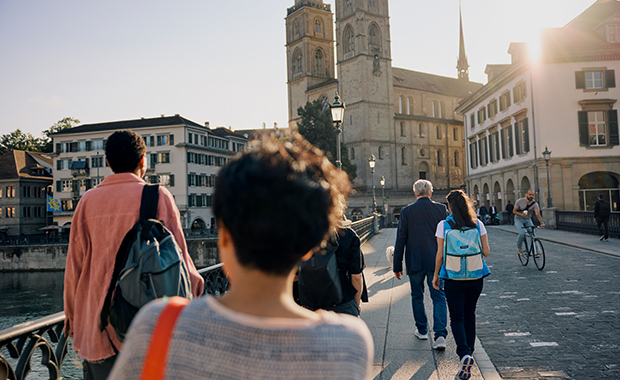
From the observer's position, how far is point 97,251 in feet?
8.75

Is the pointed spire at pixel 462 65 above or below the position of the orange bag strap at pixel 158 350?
above

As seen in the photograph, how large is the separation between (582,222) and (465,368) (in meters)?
23.5

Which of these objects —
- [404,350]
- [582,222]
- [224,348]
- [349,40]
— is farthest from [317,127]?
[224,348]

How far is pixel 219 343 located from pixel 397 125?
75.4m

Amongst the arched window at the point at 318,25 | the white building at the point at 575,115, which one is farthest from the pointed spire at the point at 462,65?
the white building at the point at 575,115

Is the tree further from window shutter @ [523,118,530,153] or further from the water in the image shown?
the water

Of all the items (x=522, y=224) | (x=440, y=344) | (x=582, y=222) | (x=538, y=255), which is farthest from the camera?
(x=582, y=222)

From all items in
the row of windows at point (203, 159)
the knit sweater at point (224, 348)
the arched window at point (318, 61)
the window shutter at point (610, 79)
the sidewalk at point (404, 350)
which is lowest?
the sidewalk at point (404, 350)

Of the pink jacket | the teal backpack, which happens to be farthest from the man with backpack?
the teal backpack

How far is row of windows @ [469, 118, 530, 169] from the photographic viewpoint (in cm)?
3605

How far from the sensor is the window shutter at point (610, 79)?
32.4m

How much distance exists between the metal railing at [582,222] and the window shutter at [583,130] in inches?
258

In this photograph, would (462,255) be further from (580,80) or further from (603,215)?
(580,80)

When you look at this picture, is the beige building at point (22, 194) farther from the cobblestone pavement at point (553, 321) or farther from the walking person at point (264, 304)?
the walking person at point (264, 304)
